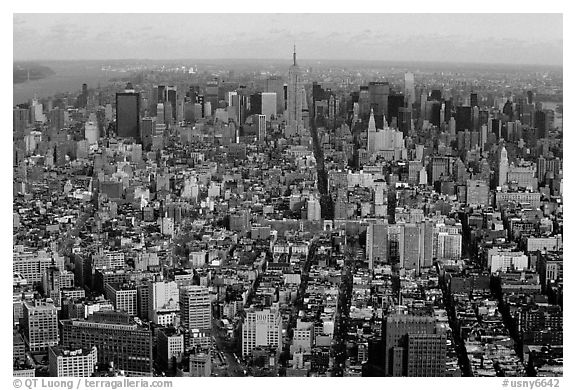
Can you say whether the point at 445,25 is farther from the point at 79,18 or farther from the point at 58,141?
the point at 58,141

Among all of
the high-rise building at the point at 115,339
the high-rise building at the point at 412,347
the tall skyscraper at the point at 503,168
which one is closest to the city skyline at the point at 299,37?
the tall skyscraper at the point at 503,168

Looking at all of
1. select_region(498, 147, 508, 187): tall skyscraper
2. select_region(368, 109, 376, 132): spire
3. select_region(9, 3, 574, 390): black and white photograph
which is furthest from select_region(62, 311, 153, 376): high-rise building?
select_region(498, 147, 508, 187): tall skyscraper

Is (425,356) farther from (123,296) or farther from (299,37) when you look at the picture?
(299,37)

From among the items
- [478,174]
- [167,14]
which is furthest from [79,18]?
[478,174]

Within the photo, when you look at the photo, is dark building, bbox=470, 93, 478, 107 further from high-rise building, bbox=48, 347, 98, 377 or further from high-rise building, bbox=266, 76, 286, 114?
high-rise building, bbox=48, 347, 98, 377

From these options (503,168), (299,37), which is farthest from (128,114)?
(503,168)
